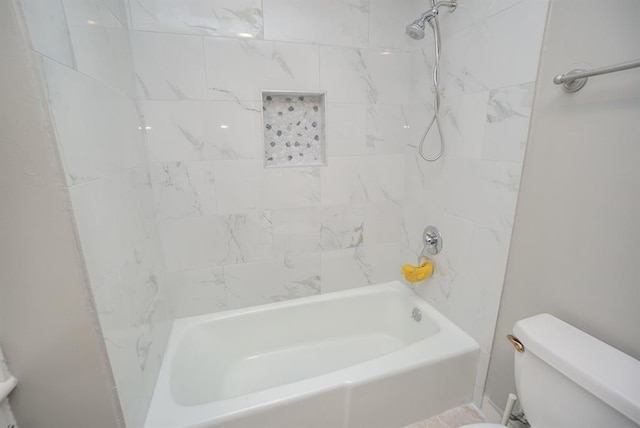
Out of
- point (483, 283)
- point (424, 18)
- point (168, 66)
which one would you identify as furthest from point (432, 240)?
point (168, 66)

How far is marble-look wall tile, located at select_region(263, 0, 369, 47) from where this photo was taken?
1.38m

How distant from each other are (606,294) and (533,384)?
360mm

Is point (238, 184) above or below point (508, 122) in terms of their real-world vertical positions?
below

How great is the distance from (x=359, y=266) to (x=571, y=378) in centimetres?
119

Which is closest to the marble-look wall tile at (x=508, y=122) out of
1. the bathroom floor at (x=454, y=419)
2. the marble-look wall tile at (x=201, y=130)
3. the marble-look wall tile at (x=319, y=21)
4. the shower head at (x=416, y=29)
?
the shower head at (x=416, y=29)

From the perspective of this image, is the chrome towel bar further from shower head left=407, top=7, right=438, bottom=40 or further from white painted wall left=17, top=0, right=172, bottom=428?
white painted wall left=17, top=0, right=172, bottom=428

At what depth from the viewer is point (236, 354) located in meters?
1.64

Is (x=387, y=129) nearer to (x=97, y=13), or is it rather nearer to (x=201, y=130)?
(x=201, y=130)

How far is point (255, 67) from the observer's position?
1399 mm

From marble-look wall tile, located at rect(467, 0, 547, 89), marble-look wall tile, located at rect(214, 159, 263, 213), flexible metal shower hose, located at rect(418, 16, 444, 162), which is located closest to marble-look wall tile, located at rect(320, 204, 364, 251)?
marble-look wall tile, located at rect(214, 159, 263, 213)

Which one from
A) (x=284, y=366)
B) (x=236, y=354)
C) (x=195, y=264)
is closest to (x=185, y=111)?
(x=195, y=264)

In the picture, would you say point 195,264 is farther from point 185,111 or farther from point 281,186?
point 185,111

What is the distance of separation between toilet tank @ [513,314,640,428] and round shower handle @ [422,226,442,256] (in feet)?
2.06

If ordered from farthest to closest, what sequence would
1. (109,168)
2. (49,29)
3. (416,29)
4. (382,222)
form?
(382,222), (416,29), (109,168), (49,29)
